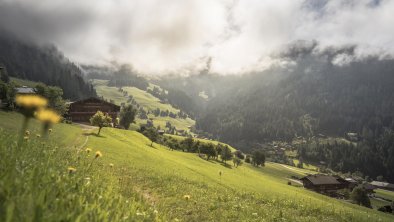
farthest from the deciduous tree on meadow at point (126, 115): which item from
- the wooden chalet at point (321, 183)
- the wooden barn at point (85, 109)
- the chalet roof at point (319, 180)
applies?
the chalet roof at point (319, 180)

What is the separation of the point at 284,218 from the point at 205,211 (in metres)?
4.39

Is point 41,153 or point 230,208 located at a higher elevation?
point 41,153

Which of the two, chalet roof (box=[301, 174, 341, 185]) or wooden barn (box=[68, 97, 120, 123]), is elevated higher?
wooden barn (box=[68, 97, 120, 123])

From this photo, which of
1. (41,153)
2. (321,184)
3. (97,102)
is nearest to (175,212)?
(41,153)

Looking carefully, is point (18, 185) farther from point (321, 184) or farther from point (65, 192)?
point (321, 184)

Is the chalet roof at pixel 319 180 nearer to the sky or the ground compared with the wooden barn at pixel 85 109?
nearer to the ground

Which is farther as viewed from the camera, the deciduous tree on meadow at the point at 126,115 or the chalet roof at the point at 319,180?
the deciduous tree on meadow at the point at 126,115

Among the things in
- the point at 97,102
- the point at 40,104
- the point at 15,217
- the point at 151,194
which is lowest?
the point at 151,194

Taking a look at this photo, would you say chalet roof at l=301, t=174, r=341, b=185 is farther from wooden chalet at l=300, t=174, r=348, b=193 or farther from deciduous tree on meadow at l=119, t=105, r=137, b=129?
deciduous tree on meadow at l=119, t=105, r=137, b=129

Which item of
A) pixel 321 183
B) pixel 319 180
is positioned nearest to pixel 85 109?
pixel 321 183

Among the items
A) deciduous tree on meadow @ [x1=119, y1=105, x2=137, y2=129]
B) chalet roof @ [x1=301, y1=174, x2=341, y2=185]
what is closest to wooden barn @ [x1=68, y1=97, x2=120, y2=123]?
deciduous tree on meadow @ [x1=119, y1=105, x2=137, y2=129]

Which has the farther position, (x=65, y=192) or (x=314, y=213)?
(x=314, y=213)

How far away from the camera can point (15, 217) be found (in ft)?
12.4

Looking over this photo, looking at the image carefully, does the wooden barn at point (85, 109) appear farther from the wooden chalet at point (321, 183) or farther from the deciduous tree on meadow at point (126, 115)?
the wooden chalet at point (321, 183)
